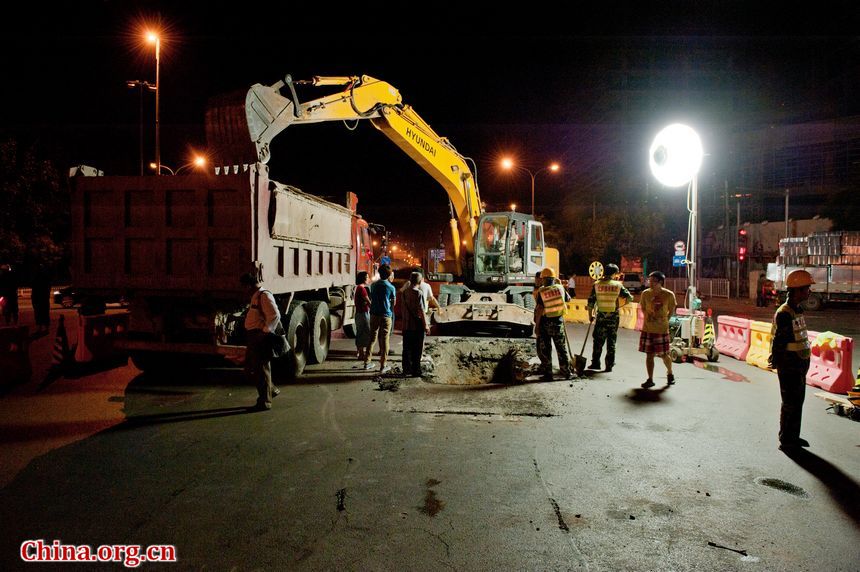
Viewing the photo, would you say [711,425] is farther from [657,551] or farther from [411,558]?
[411,558]

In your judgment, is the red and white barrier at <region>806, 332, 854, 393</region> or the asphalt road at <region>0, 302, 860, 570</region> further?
the red and white barrier at <region>806, 332, 854, 393</region>

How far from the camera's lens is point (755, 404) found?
696 cm

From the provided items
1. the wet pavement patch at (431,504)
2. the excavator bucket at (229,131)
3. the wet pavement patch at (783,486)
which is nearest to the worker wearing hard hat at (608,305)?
the wet pavement patch at (783,486)

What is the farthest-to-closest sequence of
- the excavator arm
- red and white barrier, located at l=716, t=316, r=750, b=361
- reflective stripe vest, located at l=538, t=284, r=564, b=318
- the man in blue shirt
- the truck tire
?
red and white barrier, located at l=716, t=316, r=750, b=361 < the man in blue shirt < reflective stripe vest, located at l=538, t=284, r=564, b=318 < the truck tire < the excavator arm

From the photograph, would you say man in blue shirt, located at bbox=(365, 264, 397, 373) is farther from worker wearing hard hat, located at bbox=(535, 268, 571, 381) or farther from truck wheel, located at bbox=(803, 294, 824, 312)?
truck wheel, located at bbox=(803, 294, 824, 312)

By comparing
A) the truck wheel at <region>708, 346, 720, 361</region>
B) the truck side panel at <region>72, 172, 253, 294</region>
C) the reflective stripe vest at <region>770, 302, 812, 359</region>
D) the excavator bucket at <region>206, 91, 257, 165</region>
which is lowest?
the truck wheel at <region>708, 346, 720, 361</region>

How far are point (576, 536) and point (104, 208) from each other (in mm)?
7436

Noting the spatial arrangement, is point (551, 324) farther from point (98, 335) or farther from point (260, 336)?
point (98, 335)

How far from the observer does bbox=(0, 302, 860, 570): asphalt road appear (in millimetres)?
3324

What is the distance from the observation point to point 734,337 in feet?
35.8

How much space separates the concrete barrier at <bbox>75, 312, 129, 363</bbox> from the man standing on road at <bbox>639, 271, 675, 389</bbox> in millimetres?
7926

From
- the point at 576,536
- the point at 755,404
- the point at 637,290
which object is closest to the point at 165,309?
the point at 576,536

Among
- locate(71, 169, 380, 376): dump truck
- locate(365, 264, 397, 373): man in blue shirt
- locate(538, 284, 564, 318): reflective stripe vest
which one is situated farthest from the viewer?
locate(365, 264, 397, 373): man in blue shirt

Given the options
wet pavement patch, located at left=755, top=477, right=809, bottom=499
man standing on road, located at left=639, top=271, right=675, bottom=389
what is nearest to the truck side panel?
man standing on road, located at left=639, top=271, right=675, bottom=389
